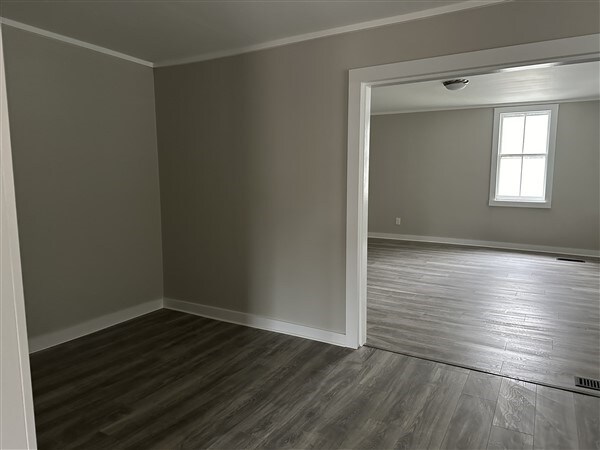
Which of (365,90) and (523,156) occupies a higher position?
(365,90)

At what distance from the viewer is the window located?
260 inches

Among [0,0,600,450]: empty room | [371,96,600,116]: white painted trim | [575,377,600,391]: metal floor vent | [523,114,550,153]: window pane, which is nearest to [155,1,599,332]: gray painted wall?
[0,0,600,450]: empty room

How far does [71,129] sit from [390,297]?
3.43 metres

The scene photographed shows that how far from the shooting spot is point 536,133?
264 inches

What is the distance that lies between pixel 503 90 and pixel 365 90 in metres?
3.62

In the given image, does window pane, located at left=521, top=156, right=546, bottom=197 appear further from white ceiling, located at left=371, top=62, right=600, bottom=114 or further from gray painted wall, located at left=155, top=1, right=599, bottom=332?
gray painted wall, located at left=155, top=1, right=599, bottom=332

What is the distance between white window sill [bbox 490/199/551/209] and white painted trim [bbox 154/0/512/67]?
5198 millimetres

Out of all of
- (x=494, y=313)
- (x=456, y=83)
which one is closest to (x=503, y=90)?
(x=456, y=83)

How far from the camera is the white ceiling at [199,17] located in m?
2.46

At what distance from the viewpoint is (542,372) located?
269cm

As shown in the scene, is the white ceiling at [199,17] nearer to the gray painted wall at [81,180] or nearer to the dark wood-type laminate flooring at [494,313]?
the gray painted wall at [81,180]

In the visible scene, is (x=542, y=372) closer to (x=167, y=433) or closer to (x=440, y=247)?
(x=167, y=433)

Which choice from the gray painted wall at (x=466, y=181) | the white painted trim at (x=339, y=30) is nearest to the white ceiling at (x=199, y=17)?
the white painted trim at (x=339, y=30)

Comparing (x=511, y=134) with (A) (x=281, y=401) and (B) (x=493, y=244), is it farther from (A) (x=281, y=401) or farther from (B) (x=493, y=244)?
(A) (x=281, y=401)
